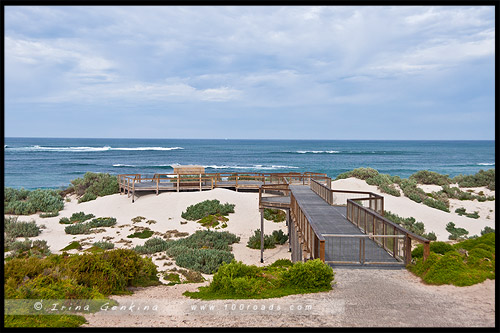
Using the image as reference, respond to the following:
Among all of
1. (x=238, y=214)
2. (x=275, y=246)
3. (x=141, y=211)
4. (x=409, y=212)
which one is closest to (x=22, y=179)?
(x=141, y=211)

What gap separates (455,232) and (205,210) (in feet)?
47.0

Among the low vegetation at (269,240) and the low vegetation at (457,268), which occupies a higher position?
the low vegetation at (457,268)

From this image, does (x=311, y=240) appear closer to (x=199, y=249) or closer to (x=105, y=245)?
(x=199, y=249)

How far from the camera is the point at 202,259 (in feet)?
44.6

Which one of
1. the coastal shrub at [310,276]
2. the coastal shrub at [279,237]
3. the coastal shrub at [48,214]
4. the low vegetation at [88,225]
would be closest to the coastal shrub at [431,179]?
the coastal shrub at [279,237]

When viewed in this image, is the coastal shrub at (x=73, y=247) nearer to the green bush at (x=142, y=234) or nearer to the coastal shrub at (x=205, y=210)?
the green bush at (x=142, y=234)

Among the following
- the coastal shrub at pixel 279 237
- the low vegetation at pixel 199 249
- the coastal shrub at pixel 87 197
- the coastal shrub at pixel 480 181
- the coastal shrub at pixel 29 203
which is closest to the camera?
the low vegetation at pixel 199 249

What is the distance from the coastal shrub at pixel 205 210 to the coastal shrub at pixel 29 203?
9.22 meters

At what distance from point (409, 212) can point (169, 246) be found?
1563 cm

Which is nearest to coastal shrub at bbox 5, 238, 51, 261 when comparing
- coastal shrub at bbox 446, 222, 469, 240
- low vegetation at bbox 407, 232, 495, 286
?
low vegetation at bbox 407, 232, 495, 286

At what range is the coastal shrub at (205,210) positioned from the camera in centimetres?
2214

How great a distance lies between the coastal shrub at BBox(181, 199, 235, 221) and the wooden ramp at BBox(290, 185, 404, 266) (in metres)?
7.48

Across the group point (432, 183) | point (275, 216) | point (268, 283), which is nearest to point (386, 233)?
point (268, 283)

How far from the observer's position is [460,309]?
661cm
